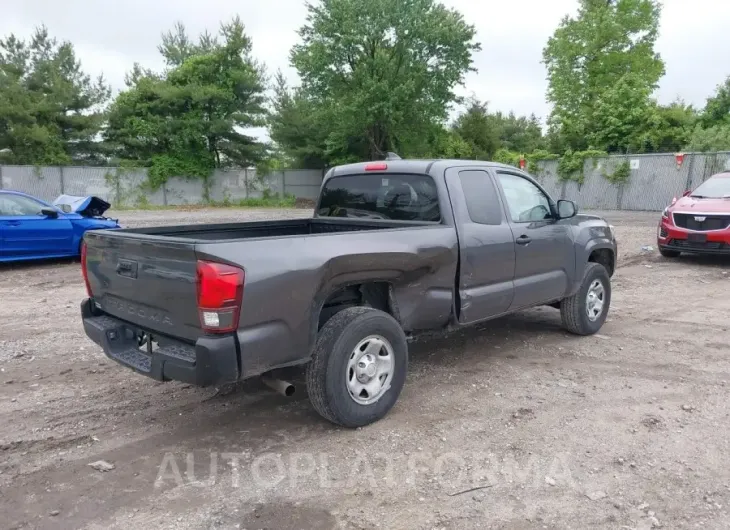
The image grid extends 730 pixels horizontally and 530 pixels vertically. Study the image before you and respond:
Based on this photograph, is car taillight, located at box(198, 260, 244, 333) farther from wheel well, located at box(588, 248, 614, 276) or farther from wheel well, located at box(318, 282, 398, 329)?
wheel well, located at box(588, 248, 614, 276)

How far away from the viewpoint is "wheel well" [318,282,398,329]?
4.09m

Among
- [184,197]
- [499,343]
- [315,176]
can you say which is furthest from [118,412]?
[315,176]

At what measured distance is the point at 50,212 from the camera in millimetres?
10406

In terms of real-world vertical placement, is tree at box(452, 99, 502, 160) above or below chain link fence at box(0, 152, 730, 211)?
above

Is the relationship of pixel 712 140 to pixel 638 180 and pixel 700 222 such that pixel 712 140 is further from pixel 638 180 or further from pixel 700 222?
pixel 700 222

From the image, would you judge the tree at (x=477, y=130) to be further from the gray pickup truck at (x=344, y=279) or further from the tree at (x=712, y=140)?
the gray pickup truck at (x=344, y=279)

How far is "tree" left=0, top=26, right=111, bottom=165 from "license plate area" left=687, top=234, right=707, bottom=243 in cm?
3199

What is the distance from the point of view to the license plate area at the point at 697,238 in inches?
402

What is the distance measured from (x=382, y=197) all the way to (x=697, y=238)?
795cm

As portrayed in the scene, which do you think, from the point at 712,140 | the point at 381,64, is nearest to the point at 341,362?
the point at 712,140

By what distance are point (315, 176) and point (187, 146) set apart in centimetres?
885

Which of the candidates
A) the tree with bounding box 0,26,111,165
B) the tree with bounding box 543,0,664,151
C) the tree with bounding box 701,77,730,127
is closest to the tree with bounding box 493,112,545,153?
the tree with bounding box 543,0,664,151

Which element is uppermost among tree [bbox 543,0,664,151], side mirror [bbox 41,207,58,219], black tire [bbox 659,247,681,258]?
tree [bbox 543,0,664,151]

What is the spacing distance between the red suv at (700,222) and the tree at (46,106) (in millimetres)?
31591
